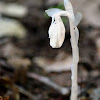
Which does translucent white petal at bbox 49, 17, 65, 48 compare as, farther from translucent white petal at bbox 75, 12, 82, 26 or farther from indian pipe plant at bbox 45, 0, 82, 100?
translucent white petal at bbox 75, 12, 82, 26

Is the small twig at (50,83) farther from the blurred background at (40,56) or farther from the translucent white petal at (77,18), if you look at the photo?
the translucent white petal at (77,18)

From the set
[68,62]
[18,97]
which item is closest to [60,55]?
[68,62]

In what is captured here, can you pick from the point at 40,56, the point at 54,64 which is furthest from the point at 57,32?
the point at 40,56

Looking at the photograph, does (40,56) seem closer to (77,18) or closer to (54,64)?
(54,64)

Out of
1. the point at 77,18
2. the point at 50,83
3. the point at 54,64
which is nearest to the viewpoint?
the point at 77,18

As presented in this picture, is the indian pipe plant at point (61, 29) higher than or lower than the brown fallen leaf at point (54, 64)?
lower

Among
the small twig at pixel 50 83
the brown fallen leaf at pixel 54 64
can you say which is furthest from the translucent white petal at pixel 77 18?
the brown fallen leaf at pixel 54 64

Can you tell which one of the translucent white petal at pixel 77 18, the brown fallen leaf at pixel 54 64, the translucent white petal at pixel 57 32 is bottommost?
the translucent white petal at pixel 57 32

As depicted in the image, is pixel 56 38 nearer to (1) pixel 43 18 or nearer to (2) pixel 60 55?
(2) pixel 60 55
